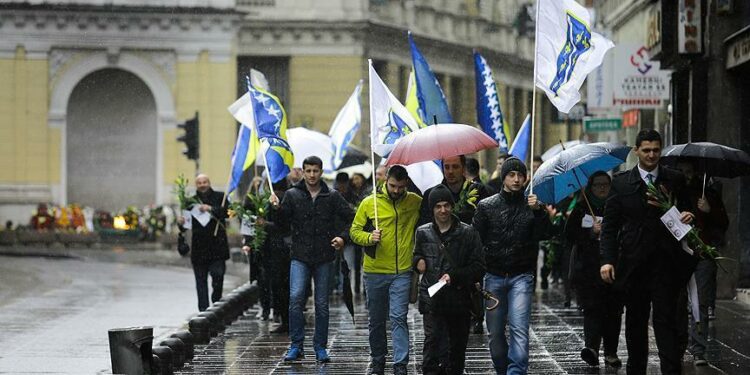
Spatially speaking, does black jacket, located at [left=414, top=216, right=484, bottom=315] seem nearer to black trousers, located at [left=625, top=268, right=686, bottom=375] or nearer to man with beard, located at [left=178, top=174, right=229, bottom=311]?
black trousers, located at [left=625, top=268, right=686, bottom=375]

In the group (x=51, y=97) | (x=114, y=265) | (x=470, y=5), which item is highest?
(x=470, y=5)

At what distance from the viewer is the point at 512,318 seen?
12836 millimetres

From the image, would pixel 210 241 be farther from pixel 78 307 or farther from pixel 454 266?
pixel 454 266

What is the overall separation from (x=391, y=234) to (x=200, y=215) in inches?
234

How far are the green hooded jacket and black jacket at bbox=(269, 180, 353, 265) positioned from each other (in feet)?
5.14

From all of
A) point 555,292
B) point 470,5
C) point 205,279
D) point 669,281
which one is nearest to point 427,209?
point 669,281

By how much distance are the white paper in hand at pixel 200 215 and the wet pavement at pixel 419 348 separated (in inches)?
50.3

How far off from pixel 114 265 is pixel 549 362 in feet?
69.6

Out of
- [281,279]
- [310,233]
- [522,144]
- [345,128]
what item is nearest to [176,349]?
[310,233]

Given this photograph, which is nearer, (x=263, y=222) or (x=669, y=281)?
(x=669, y=281)

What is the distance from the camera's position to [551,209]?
13.0 meters

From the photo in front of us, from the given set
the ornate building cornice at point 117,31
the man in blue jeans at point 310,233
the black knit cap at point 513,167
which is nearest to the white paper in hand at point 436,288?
the black knit cap at point 513,167

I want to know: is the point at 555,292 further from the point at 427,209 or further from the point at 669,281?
the point at 669,281

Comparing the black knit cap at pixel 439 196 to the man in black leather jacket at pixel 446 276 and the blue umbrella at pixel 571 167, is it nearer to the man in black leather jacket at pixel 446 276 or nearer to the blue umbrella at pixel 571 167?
the man in black leather jacket at pixel 446 276
